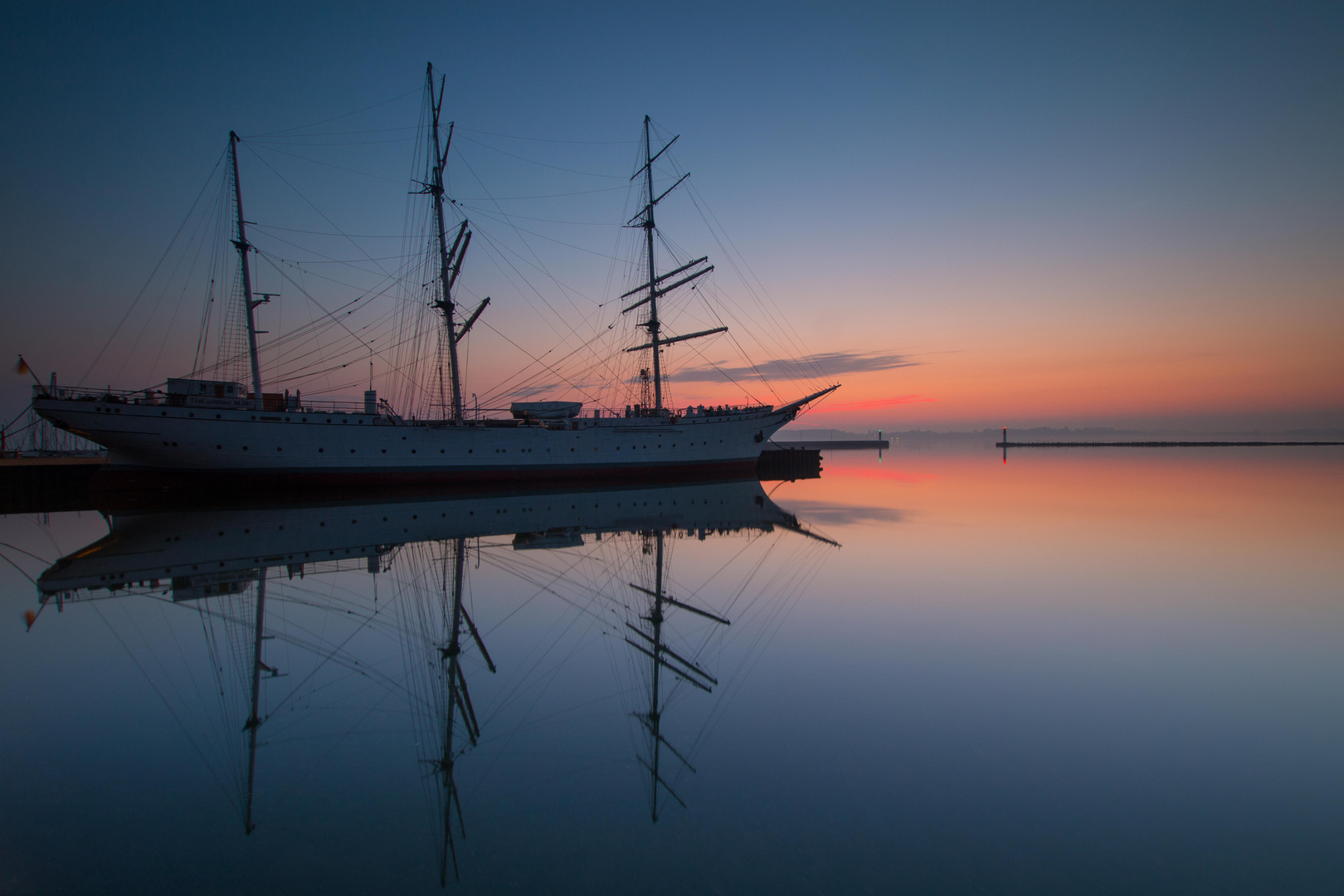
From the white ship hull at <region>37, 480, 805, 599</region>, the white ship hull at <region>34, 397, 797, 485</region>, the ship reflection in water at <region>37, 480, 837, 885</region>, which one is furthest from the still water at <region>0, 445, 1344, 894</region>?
the white ship hull at <region>34, 397, 797, 485</region>

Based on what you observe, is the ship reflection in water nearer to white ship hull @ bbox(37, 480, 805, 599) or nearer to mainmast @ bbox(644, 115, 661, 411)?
white ship hull @ bbox(37, 480, 805, 599)

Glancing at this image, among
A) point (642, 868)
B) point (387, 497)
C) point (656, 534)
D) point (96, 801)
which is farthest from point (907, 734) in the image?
point (387, 497)

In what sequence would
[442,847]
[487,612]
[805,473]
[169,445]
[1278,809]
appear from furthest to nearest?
[805,473] < [169,445] < [487,612] < [1278,809] < [442,847]

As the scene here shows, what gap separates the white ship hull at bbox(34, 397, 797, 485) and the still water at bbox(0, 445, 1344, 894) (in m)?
15.7

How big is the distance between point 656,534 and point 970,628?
33.5 feet

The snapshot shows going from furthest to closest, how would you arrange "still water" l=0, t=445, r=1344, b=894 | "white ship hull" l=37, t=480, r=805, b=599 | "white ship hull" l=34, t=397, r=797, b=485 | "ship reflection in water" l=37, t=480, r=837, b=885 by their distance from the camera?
"white ship hull" l=34, t=397, r=797, b=485, "white ship hull" l=37, t=480, r=805, b=599, "ship reflection in water" l=37, t=480, r=837, b=885, "still water" l=0, t=445, r=1344, b=894

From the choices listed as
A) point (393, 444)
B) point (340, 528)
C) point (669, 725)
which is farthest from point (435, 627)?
point (393, 444)

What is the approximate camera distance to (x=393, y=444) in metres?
31.5

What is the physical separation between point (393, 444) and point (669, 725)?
30024 mm

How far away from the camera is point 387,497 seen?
2834 centimetres

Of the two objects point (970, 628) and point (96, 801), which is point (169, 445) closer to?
point (96, 801)

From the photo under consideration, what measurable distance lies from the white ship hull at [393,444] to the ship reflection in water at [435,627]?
997 cm

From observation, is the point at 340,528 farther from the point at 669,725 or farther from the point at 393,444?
the point at 669,725

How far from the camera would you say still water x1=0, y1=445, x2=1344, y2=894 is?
148 inches
